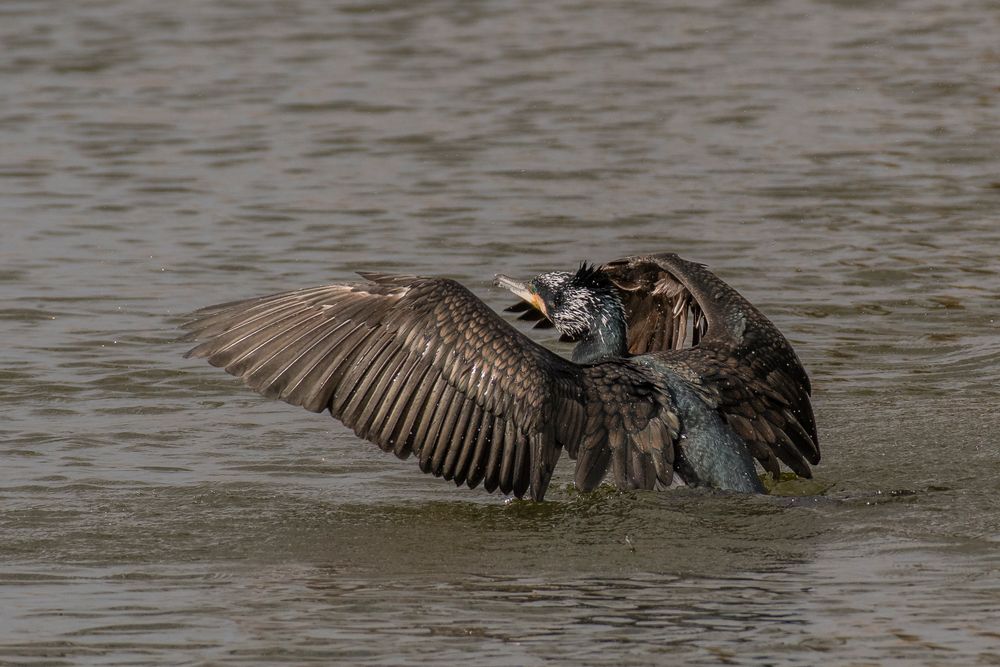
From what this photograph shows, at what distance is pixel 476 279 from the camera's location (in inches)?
493

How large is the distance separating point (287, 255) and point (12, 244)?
1951mm

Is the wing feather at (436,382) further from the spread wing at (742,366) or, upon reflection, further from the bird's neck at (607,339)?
the spread wing at (742,366)

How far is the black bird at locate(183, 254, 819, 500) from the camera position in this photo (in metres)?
7.88

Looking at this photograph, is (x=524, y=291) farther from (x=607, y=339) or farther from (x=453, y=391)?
(x=453, y=391)

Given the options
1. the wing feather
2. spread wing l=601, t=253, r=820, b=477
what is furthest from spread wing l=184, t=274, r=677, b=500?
spread wing l=601, t=253, r=820, b=477

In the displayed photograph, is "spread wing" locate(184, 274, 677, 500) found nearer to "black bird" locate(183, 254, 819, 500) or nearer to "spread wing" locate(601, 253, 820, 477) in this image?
"black bird" locate(183, 254, 819, 500)

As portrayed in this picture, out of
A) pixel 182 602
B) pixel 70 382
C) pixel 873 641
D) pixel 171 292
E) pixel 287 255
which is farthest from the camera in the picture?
pixel 287 255

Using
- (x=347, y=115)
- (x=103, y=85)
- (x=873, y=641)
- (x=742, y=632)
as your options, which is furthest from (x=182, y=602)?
(x=103, y=85)

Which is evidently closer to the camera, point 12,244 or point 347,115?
point 12,244

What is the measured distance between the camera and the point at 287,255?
1316 centimetres

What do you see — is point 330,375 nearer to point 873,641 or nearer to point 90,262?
point 873,641

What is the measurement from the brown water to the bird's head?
0.77 meters

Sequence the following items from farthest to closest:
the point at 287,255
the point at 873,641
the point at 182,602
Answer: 1. the point at 287,255
2. the point at 182,602
3. the point at 873,641

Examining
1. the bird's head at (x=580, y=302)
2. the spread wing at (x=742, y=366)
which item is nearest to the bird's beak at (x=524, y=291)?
the bird's head at (x=580, y=302)
